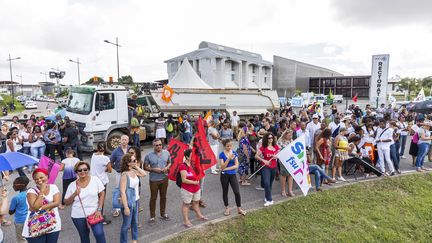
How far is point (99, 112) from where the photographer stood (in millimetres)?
10602

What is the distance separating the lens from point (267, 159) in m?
5.88

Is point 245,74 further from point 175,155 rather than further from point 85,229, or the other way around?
point 85,229

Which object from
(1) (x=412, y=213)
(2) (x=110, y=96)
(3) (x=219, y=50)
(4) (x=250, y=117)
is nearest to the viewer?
(1) (x=412, y=213)

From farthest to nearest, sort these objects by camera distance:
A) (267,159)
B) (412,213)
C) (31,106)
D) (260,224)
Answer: (31,106)
(412,213)
(267,159)
(260,224)

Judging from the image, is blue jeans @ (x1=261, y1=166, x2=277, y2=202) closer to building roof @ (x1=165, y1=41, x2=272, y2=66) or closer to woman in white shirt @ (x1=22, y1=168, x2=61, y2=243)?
woman in white shirt @ (x1=22, y1=168, x2=61, y2=243)

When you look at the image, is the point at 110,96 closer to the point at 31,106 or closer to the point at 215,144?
the point at 215,144

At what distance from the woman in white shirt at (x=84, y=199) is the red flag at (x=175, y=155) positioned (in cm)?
157

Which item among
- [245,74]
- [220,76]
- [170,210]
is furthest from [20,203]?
[245,74]

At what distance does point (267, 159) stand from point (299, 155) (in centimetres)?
76

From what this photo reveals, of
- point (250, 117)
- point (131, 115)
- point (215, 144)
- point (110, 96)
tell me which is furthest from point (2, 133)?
point (250, 117)

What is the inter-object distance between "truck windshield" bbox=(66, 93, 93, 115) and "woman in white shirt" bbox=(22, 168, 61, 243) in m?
7.37

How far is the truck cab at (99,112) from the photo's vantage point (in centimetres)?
1044

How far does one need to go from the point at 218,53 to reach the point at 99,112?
146 ft

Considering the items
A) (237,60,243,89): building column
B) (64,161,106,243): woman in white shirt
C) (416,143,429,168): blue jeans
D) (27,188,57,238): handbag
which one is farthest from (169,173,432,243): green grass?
(237,60,243,89): building column
